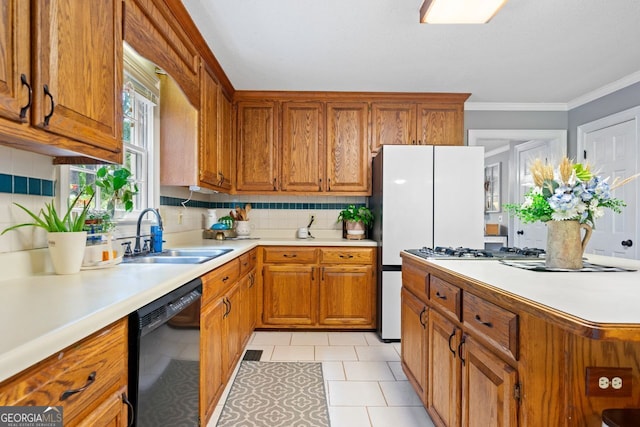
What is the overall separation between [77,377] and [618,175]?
14.6 ft

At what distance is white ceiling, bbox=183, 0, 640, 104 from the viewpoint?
2.21m

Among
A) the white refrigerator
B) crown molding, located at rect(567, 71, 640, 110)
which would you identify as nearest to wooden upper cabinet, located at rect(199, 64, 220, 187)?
the white refrigerator

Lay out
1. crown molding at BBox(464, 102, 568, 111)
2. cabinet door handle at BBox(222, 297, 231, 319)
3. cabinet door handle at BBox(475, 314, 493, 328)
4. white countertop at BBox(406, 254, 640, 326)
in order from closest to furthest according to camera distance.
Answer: white countertop at BBox(406, 254, 640, 326) < cabinet door handle at BBox(475, 314, 493, 328) < cabinet door handle at BBox(222, 297, 231, 319) < crown molding at BBox(464, 102, 568, 111)

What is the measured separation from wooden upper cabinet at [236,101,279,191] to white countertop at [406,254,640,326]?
7.92 feet

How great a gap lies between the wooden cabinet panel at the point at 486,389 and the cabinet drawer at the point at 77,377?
3.86 feet

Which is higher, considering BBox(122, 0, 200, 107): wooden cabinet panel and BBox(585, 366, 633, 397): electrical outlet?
BBox(122, 0, 200, 107): wooden cabinet panel

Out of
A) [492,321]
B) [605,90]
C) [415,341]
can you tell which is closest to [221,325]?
[415,341]

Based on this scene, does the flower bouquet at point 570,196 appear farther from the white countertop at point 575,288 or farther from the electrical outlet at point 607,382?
the electrical outlet at point 607,382

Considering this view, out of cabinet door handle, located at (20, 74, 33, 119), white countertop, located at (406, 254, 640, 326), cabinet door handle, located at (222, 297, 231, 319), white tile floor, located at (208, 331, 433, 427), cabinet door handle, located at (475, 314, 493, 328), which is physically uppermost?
cabinet door handle, located at (20, 74, 33, 119)

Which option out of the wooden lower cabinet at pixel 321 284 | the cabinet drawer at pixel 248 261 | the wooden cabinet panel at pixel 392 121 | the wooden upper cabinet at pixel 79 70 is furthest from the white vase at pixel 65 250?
the wooden cabinet panel at pixel 392 121

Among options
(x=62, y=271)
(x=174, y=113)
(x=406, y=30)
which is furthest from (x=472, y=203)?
(x=62, y=271)

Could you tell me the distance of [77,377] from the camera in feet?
2.65

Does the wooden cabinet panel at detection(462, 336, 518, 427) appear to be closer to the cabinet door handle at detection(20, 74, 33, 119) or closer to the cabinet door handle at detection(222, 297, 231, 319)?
the cabinet door handle at detection(222, 297, 231, 319)

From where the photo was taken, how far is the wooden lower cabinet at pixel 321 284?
3.40m
